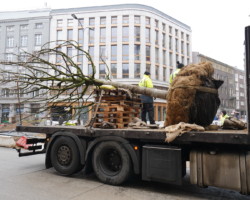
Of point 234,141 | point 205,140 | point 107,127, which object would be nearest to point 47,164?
point 107,127

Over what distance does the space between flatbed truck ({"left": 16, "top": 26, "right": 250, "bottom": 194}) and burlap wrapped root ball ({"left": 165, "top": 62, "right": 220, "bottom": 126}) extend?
1.98 ft

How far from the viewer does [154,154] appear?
4.52 metres

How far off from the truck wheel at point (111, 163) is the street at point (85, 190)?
0.63ft

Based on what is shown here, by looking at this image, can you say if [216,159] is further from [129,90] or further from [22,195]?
[22,195]

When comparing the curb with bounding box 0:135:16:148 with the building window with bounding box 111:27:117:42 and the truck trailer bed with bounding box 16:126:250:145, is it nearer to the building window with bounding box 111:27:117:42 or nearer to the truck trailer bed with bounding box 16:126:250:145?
the truck trailer bed with bounding box 16:126:250:145

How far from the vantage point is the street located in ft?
14.5

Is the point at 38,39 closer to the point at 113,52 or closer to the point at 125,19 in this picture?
the point at 113,52

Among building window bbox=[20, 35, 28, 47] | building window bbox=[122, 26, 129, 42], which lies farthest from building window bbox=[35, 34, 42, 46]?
building window bbox=[122, 26, 129, 42]

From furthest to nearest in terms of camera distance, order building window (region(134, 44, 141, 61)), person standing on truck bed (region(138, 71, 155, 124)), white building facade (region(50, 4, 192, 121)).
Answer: building window (region(134, 44, 141, 61)) → white building facade (region(50, 4, 192, 121)) → person standing on truck bed (region(138, 71, 155, 124))

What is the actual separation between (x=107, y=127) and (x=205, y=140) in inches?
87.7

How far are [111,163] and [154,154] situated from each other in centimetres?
120

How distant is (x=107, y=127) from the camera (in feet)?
17.5

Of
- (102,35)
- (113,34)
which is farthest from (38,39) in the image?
(113,34)

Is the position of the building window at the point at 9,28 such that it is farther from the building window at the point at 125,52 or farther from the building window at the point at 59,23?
the building window at the point at 125,52
